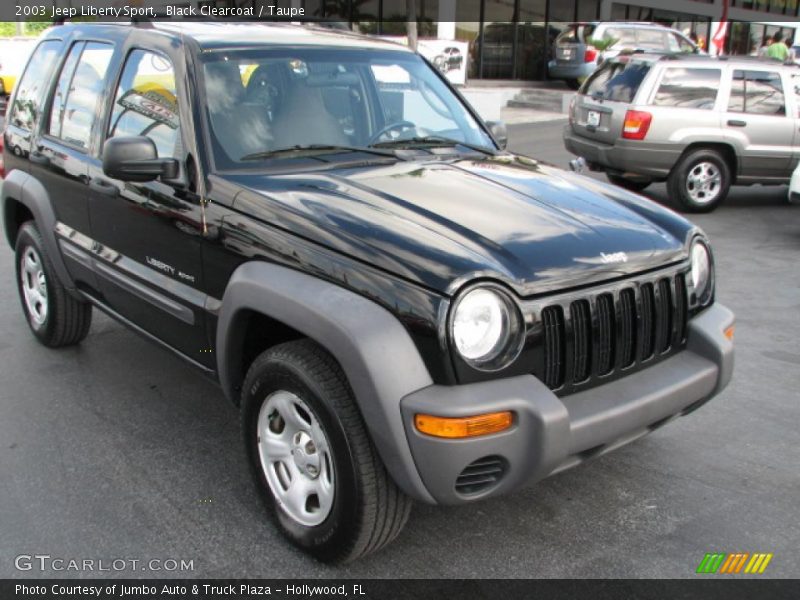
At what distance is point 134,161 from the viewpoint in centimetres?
327

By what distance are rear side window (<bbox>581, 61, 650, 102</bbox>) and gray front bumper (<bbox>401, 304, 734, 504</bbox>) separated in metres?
7.34

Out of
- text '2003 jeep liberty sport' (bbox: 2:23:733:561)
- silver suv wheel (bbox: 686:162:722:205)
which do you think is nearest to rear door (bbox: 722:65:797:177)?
silver suv wheel (bbox: 686:162:722:205)

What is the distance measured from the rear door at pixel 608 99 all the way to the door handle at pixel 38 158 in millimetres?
6803

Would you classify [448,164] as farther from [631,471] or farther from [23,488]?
[23,488]

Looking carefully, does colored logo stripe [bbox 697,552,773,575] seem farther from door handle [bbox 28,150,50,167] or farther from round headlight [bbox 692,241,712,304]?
door handle [bbox 28,150,50,167]

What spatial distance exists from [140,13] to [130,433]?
2.27 m

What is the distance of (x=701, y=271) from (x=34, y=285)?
158 inches

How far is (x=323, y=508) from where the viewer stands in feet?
9.57

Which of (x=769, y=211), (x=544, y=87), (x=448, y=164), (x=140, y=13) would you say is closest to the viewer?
(x=448, y=164)

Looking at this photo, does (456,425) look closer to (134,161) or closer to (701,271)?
(701,271)

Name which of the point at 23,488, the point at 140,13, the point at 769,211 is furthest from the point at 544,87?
the point at 23,488

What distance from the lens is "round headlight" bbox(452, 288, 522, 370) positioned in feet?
8.48

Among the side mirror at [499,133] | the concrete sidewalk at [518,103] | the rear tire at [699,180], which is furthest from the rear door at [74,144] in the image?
the concrete sidewalk at [518,103]

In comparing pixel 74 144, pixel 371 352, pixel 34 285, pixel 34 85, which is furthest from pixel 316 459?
pixel 34 85
